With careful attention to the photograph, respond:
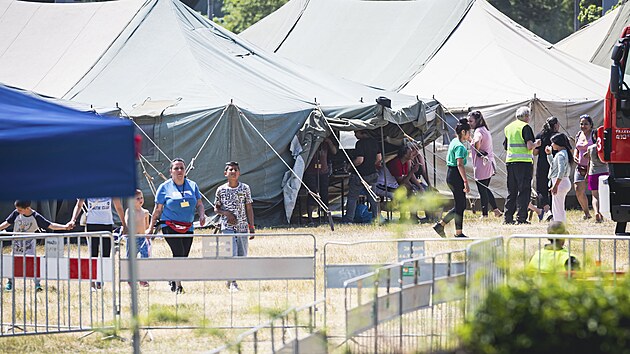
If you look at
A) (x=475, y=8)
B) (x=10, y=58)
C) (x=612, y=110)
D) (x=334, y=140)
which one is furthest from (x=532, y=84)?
(x=10, y=58)

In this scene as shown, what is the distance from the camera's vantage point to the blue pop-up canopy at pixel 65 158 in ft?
18.6

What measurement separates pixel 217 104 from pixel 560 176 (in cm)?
583

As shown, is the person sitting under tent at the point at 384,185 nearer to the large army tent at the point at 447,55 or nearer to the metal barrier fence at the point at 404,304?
the large army tent at the point at 447,55

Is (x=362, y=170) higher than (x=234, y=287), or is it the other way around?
(x=362, y=170)

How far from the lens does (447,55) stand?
23.0m

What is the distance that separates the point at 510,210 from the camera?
1734 centimetres

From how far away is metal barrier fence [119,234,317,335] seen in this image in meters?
9.27

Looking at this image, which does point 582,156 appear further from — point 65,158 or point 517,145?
point 65,158

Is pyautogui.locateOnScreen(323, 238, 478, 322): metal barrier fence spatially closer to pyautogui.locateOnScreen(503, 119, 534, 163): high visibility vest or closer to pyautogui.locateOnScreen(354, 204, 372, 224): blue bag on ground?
pyautogui.locateOnScreen(503, 119, 534, 163): high visibility vest

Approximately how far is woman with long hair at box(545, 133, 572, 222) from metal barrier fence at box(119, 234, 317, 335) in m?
4.14

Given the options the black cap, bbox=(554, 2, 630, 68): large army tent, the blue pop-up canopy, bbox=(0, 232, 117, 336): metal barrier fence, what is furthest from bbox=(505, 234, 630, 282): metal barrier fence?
bbox=(554, 2, 630, 68): large army tent

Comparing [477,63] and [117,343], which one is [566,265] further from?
[477,63]

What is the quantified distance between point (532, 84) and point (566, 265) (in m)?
13.8

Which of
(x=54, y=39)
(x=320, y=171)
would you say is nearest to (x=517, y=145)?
(x=320, y=171)
